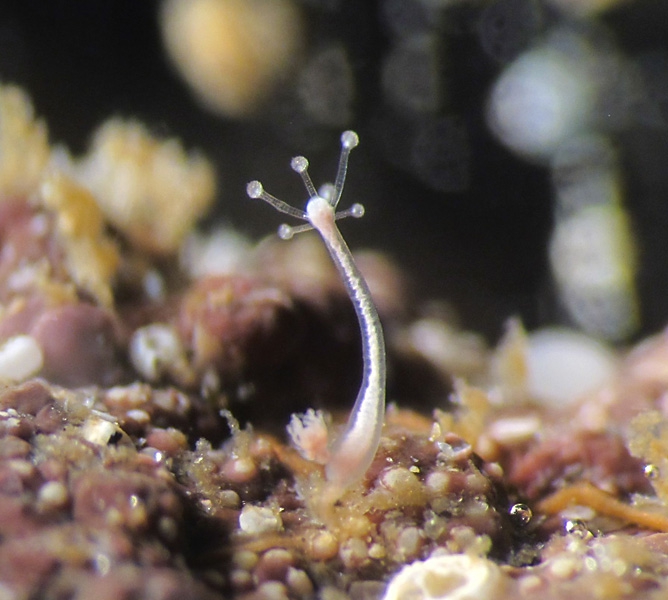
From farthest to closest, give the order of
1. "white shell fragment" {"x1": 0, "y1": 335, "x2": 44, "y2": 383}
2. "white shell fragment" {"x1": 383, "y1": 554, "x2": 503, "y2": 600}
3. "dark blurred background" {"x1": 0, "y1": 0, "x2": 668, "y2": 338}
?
"dark blurred background" {"x1": 0, "y1": 0, "x2": 668, "y2": 338}, "white shell fragment" {"x1": 0, "y1": 335, "x2": 44, "y2": 383}, "white shell fragment" {"x1": 383, "y1": 554, "x2": 503, "y2": 600}

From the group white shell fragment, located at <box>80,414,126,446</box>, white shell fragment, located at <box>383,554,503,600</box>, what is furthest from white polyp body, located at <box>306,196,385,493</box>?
white shell fragment, located at <box>80,414,126,446</box>

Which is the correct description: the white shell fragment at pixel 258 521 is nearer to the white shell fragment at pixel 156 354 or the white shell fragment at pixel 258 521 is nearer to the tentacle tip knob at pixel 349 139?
the white shell fragment at pixel 156 354

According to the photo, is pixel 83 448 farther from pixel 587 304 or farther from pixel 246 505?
pixel 587 304

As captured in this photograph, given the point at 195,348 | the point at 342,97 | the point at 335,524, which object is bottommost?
the point at 335,524

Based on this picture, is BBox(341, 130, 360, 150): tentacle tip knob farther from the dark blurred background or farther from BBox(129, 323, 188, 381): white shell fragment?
the dark blurred background

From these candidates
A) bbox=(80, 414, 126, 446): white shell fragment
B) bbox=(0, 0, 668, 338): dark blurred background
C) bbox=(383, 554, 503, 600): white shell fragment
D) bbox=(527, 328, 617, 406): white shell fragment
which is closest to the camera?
bbox=(383, 554, 503, 600): white shell fragment

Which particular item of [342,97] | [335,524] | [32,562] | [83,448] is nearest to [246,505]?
[335,524]
